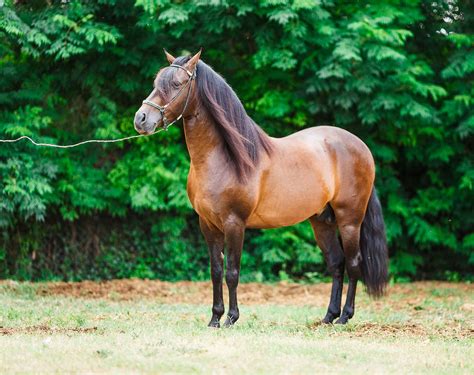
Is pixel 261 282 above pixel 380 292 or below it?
below

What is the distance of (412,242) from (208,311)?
16.0 feet

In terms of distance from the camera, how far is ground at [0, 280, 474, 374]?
430 centimetres

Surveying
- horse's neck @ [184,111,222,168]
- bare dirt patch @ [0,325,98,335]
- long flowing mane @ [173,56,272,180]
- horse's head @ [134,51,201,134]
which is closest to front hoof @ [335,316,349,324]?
long flowing mane @ [173,56,272,180]

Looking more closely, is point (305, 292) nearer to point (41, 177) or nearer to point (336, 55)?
point (336, 55)

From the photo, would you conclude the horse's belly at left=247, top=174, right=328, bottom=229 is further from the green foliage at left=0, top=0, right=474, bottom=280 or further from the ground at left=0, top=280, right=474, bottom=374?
the green foliage at left=0, top=0, right=474, bottom=280

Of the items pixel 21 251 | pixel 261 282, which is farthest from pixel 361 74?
pixel 21 251

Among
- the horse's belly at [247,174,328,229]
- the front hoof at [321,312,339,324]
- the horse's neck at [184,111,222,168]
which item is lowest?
the front hoof at [321,312,339,324]

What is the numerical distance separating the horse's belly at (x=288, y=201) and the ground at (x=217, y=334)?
A: 3.08 feet

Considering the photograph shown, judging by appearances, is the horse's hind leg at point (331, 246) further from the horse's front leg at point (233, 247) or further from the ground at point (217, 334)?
the horse's front leg at point (233, 247)

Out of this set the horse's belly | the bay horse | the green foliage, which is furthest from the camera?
the green foliage

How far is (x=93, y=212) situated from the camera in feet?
34.8

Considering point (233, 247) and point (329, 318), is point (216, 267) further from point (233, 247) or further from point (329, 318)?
point (329, 318)

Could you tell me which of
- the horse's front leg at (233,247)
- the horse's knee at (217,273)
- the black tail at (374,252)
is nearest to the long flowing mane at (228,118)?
the horse's front leg at (233,247)

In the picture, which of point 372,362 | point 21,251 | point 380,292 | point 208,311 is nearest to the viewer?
point 372,362
